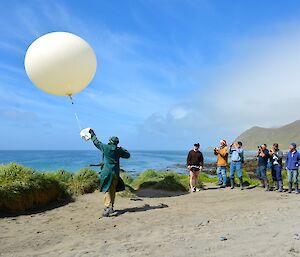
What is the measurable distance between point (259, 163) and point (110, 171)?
7.00 meters

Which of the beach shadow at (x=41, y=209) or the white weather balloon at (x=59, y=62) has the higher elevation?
the white weather balloon at (x=59, y=62)

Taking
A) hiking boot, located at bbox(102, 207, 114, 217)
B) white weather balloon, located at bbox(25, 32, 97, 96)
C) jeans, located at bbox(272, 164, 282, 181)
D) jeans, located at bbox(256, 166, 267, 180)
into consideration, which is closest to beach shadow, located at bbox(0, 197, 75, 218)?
hiking boot, located at bbox(102, 207, 114, 217)

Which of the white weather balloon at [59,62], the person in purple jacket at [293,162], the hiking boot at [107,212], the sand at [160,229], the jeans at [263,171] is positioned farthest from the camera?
the jeans at [263,171]

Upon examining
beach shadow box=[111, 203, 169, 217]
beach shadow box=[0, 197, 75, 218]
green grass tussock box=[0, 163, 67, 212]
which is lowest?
beach shadow box=[111, 203, 169, 217]

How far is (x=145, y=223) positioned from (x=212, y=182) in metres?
9.75

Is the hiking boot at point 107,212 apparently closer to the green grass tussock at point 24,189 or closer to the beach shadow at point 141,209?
the beach shadow at point 141,209

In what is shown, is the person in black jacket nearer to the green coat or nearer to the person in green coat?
the person in green coat

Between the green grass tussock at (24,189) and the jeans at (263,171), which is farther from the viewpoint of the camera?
the jeans at (263,171)

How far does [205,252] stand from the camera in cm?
568

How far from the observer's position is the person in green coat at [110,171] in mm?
9547

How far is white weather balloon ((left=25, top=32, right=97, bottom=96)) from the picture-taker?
8.90 meters

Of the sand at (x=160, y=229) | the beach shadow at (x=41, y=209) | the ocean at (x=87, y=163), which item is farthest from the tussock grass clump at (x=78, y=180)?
the ocean at (x=87, y=163)

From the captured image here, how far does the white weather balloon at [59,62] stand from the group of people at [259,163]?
6355 mm

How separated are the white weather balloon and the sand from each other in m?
3.53
